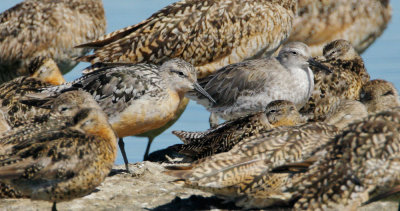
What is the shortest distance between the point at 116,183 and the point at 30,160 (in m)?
1.54

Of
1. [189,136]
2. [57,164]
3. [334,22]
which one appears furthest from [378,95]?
[57,164]

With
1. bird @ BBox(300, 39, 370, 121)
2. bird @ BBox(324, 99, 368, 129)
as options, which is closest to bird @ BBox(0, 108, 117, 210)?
bird @ BBox(324, 99, 368, 129)

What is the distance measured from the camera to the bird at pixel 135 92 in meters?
8.05

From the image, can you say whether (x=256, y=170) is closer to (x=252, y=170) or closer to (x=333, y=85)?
(x=252, y=170)

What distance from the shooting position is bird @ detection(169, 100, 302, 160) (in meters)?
7.66

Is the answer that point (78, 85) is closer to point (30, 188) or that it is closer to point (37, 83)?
point (37, 83)

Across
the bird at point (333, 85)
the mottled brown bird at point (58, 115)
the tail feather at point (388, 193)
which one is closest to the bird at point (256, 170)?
the tail feather at point (388, 193)

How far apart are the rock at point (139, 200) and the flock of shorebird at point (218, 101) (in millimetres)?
232

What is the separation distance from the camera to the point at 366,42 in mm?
12234

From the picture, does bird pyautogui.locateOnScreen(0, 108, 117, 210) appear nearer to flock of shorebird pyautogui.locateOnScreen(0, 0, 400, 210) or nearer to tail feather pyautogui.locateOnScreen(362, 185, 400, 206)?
flock of shorebird pyautogui.locateOnScreen(0, 0, 400, 210)

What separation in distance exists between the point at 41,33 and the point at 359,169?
7.37 meters

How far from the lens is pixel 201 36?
10.1 metres

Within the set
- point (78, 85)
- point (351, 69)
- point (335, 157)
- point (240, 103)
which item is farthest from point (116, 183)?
point (351, 69)

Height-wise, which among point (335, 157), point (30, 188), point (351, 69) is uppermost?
point (351, 69)
